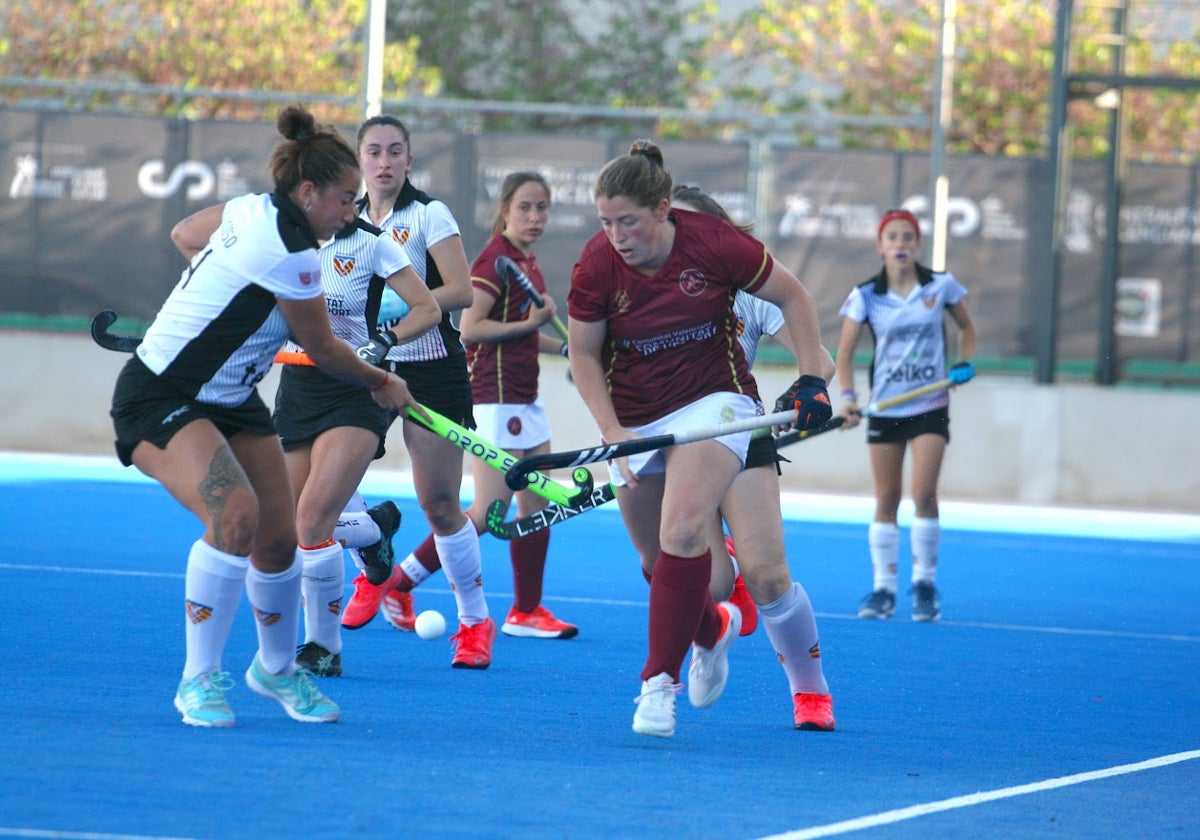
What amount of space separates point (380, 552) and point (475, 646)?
0.51m

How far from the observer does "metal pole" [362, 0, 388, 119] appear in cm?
1375

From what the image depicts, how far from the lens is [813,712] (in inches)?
218

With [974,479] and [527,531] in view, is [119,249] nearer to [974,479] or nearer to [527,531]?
[974,479]

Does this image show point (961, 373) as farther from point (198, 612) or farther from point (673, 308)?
point (198, 612)

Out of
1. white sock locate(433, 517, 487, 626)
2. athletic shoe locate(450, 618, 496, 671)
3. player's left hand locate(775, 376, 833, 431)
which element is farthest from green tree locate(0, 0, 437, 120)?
player's left hand locate(775, 376, 833, 431)

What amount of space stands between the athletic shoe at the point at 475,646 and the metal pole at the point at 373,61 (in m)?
7.73

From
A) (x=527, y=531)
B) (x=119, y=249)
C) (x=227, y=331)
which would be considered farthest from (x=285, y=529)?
(x=119, y=249)

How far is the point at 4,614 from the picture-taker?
22.9 ft

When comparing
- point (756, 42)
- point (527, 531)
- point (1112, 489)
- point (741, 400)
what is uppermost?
point (756, 42)

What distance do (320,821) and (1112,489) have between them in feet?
36.6

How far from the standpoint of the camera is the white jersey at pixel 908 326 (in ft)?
28.8

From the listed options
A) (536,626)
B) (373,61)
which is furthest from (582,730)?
(373,61)

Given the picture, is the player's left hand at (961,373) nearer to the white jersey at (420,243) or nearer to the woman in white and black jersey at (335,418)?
the white jersey at (420,243)

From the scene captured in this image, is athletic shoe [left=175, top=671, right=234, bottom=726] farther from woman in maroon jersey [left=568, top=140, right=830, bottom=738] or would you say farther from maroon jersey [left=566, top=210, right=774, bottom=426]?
maroon jersey [left=566, top=210, right=774, bottom=426]
